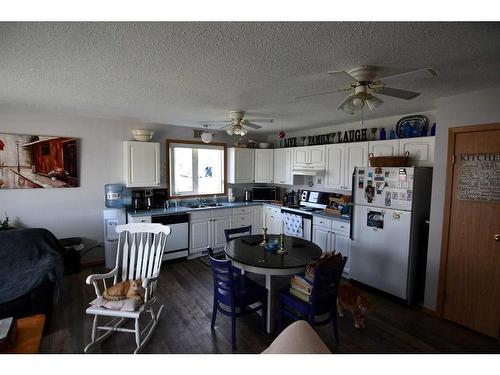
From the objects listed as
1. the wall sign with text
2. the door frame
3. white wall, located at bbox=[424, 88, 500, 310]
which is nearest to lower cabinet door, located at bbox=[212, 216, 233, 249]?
white wall, located at bbox=[424, 88, 500, 310]

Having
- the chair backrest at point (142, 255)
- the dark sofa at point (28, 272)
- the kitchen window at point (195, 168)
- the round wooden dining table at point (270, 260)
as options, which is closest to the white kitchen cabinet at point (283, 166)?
the kitchen window at point (195, 168)

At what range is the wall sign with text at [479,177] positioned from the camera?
231cm

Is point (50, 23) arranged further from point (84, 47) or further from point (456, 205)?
point (456, 205)

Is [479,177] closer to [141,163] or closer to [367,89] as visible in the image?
[367,89]

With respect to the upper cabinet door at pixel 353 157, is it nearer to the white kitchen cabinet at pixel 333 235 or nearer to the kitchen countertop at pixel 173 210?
the white kitchen cabinet at pixel 333 235

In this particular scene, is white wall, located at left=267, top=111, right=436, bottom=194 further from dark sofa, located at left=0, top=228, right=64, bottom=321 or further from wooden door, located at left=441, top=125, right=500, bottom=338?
dark sofa, located at left=0, top=228, right=64, bottom=321

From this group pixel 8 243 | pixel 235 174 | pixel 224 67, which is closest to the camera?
pixel 224 67

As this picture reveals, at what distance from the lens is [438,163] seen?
2672 millimetres

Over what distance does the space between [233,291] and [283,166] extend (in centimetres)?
315

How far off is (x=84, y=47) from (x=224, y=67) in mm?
862

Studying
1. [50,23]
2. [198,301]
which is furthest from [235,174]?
[50,23]

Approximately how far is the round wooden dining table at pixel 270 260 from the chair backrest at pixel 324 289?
0.21 meters

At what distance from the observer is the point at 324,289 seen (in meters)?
2.20
